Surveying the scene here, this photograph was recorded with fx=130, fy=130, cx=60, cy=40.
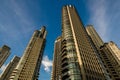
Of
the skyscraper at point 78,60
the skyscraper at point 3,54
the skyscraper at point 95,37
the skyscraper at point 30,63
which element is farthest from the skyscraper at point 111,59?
the skyscraper at point 3,54

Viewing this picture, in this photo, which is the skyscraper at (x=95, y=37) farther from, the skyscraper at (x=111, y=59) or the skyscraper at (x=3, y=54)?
the skyscraper at (x=3, y=54)

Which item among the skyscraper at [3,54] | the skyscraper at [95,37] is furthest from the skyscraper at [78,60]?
the skyscraper at [3,54]

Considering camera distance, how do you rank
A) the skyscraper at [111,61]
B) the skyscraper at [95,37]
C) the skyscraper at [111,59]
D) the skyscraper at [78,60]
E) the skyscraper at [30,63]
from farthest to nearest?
the skyscraper at [95,37] → the skyscraper at [30,63] → the skyscraper at [111,61] → the skyscraper at [111,59] → the skyscraper at [78,60]

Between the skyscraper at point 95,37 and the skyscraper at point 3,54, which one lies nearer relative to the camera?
the skyscraper at point 95,37

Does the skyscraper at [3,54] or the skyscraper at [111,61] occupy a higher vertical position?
the skyscraper at [3,54]

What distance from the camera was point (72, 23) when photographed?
4358 inches

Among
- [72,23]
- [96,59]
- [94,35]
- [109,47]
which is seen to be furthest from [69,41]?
[94,35]

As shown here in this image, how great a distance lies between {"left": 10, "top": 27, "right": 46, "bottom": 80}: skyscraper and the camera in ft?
377

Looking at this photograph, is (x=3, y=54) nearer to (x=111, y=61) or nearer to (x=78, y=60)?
(x=111, y=61)

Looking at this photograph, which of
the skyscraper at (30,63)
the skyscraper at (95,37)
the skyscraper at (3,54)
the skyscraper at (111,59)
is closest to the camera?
the skyscraper at (111,59)

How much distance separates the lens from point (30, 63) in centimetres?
12875

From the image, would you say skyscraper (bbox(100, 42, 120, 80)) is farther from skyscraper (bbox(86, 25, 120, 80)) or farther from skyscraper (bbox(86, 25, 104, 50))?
skyscraper (bbox(86, 25, 104, 50))

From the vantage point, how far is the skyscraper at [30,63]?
11481 cm

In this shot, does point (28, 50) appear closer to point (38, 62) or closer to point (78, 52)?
point (38, 62)
